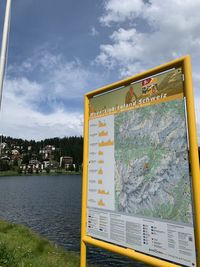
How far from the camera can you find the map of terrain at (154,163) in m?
4.59

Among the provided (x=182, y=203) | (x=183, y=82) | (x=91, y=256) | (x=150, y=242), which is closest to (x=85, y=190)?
(x=150, y=242)

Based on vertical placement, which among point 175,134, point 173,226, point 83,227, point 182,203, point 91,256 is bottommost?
point 91,256

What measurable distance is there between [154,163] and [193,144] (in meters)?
0.93

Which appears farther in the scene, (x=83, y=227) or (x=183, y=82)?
A: (x=83, y=227)

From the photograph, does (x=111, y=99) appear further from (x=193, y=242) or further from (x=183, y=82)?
(x=193, y=242)

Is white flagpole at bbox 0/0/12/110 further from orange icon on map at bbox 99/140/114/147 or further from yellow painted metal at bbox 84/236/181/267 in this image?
yellow painted metal at bbox 84/236/181/267

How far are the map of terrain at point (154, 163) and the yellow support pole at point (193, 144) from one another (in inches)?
5.3

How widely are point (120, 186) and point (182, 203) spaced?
1.62 m

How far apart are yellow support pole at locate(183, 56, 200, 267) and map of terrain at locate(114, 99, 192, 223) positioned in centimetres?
13

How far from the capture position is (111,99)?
20.9ft

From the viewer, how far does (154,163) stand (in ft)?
16.6

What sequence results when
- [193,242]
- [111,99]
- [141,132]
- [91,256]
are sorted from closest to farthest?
[193,242] < [141,132] < [111,99] < [91,256]

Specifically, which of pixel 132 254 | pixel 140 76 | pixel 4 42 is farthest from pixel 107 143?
pixel 4 42

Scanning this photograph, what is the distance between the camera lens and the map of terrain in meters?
4.59
